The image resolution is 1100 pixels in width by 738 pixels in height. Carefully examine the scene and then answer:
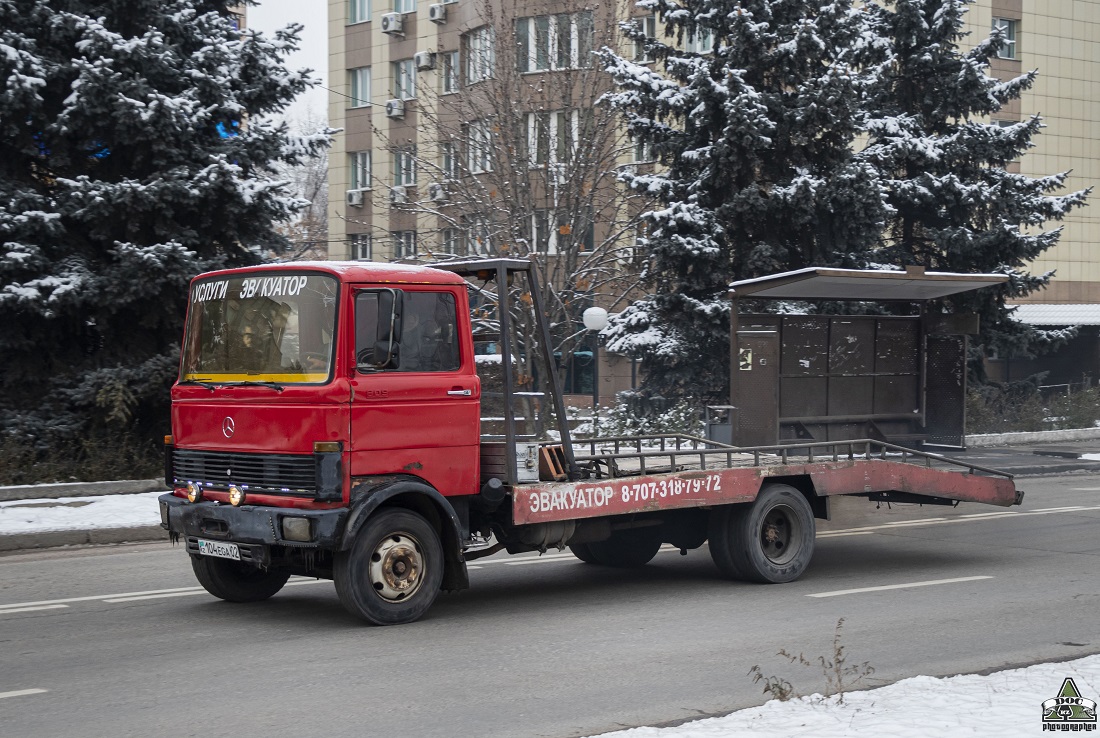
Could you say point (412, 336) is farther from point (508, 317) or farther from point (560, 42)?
point (560, 42)

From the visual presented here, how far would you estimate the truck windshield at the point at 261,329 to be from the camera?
8.37 meters

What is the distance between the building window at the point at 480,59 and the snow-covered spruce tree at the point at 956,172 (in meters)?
8.35

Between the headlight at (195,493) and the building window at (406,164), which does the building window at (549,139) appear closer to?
the building window at (406,164)

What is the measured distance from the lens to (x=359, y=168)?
166 ft

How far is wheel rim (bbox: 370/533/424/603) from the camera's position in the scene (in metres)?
8.38

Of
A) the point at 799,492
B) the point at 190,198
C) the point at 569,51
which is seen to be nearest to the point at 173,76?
the point at 190,198

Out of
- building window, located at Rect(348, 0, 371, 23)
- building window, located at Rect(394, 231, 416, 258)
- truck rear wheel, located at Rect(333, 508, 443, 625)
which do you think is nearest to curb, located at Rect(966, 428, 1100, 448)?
building window, located at Rect(394, 231, 416, 258)

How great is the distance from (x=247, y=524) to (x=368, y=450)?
95 centimetres

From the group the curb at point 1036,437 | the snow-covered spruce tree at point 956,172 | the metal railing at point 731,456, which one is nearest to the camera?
the metal railing at point 731,456

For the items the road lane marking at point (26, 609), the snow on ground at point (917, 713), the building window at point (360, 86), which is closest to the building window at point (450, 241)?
the road lane marking at point (26, 609)

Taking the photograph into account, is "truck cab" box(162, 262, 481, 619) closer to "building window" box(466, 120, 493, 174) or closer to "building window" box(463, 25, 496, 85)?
"building window" box(466, 120, 493, 174)

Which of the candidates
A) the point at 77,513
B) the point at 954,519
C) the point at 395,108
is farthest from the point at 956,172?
the point at 77,513

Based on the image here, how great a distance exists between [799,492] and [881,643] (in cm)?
285

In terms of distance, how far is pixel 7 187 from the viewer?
16797mm
